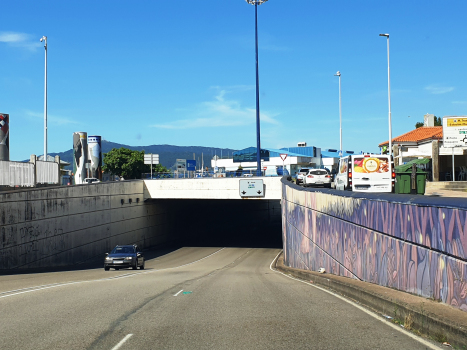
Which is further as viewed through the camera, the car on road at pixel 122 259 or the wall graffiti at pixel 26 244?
the car on road at pixel 122 259

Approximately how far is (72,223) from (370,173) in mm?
21001

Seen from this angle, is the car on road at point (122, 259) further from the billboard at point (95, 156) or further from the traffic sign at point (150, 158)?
the billboard at point (95, 156)

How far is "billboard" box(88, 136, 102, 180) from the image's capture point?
66.6 meters

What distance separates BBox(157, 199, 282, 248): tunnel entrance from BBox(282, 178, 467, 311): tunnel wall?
37.3 meters

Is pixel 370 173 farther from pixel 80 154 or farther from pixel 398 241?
pixel 80 154

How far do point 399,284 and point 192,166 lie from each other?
86.6 m

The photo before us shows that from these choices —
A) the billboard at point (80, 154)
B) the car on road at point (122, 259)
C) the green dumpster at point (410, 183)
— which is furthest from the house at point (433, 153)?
the billboard at point (80, 154)

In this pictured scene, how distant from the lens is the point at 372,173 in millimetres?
25906

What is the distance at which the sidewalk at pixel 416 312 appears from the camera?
6.90 meters

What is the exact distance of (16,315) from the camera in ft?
33.3

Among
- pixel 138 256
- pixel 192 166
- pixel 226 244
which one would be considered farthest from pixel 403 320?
pixel 192 166

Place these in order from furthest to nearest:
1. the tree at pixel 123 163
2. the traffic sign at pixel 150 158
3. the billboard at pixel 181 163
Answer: the tree at pixel 123 163 < the billboard at pixel 181 163 < the traffic sign at pixel 150 158

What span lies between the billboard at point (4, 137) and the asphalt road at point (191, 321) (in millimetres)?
18850

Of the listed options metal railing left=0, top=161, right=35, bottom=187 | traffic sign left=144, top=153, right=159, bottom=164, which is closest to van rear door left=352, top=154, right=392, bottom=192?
metal railing left=0, top=161, right=35, bottom=187
